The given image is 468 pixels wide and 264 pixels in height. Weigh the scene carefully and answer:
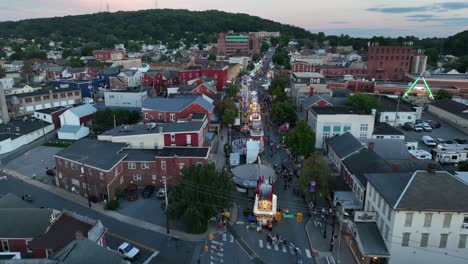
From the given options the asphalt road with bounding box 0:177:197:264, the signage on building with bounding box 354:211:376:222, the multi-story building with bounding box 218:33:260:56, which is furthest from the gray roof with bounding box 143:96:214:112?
the multi-story building with bounding box 218:33:260:56

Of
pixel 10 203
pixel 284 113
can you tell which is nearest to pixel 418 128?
pixel 284 113

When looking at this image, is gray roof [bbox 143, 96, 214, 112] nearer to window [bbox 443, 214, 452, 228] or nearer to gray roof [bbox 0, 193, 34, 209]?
gray roof [bbox 0, 193, 34, 209]

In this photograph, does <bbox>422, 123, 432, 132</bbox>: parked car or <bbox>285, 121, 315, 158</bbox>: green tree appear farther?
<bbox>422, 123, 432, 132</bbox>: parked car

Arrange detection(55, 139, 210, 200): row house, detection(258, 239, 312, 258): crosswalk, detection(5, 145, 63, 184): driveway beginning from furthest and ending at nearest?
detection(5, 145, 63, 184): driveway < detection(55, 139, 210, 200): row house < detection(258, 239, 312, 258): crosswalk

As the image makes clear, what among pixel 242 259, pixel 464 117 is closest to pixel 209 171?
pixel 242 259

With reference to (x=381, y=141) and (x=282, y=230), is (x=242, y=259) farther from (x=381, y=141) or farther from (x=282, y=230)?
(x=381, y=141)

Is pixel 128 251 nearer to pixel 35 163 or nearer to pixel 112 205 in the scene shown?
pixel 112 205

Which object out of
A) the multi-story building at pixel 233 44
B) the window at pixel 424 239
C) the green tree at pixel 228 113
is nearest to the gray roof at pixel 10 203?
the window at pixel 424 239
